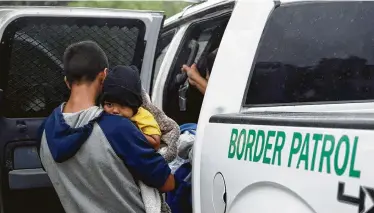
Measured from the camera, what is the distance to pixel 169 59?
4949 mm

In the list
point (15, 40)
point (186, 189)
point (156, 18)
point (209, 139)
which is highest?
point (156, 18)

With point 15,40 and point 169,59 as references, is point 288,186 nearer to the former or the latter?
point 15,40

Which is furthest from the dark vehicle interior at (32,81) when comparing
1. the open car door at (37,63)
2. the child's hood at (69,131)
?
the child's hood at (69,131)

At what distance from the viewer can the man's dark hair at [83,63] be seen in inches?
123

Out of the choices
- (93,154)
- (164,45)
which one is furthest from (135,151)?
(164,45)

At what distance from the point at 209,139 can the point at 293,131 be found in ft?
2.24

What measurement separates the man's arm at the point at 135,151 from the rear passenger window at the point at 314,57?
1.81 feet

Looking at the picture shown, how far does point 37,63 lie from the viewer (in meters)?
3.79

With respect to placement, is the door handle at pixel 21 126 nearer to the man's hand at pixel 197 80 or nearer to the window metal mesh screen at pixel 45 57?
the window metal mesh screen at pixel 45 57

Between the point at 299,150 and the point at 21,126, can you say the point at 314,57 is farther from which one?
the point at 21,126

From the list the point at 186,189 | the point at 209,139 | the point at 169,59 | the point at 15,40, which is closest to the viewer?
the point at 209,139

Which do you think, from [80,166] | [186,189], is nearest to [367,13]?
[186,189]

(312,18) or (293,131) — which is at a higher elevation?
(312,18)

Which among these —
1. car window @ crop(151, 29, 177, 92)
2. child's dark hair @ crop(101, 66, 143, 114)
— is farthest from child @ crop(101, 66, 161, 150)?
car window @ crop(151, 29, 177, 92)
